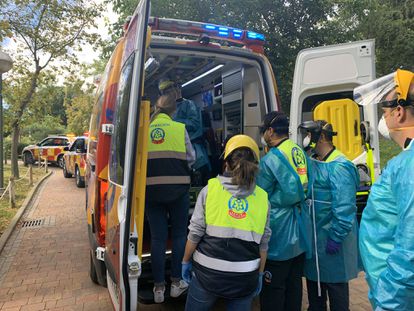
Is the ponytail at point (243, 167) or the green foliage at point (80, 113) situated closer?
the ponytail at point (243, 167)

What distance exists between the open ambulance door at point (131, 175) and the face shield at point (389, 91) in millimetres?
1376

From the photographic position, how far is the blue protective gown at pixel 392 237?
1318 mm

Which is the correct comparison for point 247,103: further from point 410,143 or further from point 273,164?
point 410,143

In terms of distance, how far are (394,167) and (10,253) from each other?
5984 millimetres

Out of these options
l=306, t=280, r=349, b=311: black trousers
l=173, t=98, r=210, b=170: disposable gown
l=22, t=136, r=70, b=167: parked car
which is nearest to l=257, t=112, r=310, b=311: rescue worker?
l=306, t=280, r=349, b=311: black trousers

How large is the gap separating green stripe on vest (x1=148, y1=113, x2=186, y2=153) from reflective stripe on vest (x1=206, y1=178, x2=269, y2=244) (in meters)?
1.00

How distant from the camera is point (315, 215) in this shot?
9.46 ft

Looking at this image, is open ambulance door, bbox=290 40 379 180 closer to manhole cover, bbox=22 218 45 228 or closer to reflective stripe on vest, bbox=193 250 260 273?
reflective stripe on vest, bbox=193 250 260 273

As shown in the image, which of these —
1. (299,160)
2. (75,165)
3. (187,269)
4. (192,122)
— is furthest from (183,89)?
(75,165)

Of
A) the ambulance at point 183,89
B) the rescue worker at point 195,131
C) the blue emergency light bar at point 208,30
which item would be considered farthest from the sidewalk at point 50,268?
the blue emergency light bar at point 208,30

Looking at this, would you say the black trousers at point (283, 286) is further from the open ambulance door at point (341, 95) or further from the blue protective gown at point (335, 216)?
the open ambulance door at point (341, 95)

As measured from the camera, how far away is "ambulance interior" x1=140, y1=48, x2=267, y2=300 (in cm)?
390

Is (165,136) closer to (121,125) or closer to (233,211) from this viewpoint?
(121,125)

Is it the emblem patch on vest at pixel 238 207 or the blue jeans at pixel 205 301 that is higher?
the emblem patch on vest at pixel 238 207
